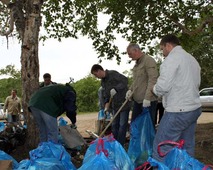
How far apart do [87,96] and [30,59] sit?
19.6m

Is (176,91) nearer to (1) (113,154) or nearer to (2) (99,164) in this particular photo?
(1) (113,154)

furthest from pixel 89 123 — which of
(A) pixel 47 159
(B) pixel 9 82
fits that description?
(B) pixel 9 82

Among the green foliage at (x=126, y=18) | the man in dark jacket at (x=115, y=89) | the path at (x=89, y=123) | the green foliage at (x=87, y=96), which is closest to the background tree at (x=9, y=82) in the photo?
the green foliage at (x=87, y=96)

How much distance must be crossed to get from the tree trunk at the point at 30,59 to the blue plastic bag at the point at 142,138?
217cm

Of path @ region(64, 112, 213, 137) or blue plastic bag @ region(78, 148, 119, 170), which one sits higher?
blue plastic bag @ region(78, 148, 119, 170)

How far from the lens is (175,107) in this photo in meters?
3.75

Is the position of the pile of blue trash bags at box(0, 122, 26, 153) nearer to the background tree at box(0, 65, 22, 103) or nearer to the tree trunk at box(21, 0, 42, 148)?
the tree trunk at box(21, 0, 42, 148)

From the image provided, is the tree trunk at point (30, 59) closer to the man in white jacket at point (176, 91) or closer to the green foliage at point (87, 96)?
the man in white jacket at point (176, 91)

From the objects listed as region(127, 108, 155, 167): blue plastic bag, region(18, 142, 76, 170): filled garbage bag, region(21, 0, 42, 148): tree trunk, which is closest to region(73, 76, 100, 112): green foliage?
region(21, 0, 42, 148): tree trunk

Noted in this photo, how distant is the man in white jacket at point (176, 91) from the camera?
366cm

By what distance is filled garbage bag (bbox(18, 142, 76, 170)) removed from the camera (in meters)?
3.97

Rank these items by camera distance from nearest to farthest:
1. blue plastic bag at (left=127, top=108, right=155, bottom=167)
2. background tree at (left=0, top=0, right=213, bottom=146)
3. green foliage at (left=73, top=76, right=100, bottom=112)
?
blue plastic bag at (left=127, top=108, right=155, bottom=167), background tree at (left=0, top=0, right=213, bottom=146), green foliage at (left=73, top=76, right=100, bottom=112)

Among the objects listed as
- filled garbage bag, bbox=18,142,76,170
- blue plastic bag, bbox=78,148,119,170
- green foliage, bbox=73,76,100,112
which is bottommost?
green foliage, bbox=73,76,100,112

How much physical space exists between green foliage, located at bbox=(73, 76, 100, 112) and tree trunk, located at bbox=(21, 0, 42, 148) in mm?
19317
